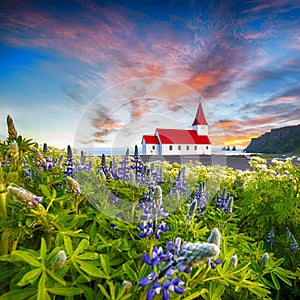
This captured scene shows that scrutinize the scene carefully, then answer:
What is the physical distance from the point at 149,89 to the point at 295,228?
6.11 feet

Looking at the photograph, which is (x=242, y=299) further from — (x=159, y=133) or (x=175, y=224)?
(x=159, y=133)

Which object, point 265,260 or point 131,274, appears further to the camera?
point 265,260

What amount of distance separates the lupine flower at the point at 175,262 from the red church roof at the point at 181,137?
1921mm

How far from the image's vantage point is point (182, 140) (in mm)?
2762

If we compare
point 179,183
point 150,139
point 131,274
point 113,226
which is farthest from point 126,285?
point 150,139

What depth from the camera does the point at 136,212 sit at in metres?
1.46

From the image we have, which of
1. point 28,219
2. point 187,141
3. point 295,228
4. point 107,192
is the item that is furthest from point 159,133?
point 28,219

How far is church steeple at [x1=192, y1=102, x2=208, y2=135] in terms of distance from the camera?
247cm

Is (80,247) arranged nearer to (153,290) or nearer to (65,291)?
(65,291)

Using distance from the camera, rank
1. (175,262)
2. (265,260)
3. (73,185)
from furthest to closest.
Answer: (265,260) → (73,185) → (175,262)

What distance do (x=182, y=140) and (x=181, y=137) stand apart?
0.05 metres

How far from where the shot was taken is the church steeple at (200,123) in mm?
2474

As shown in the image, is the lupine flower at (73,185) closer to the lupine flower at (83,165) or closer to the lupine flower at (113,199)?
the lupine flower at (113,199)

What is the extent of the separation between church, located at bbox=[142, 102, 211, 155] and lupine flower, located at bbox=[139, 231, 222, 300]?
1.88 meters
